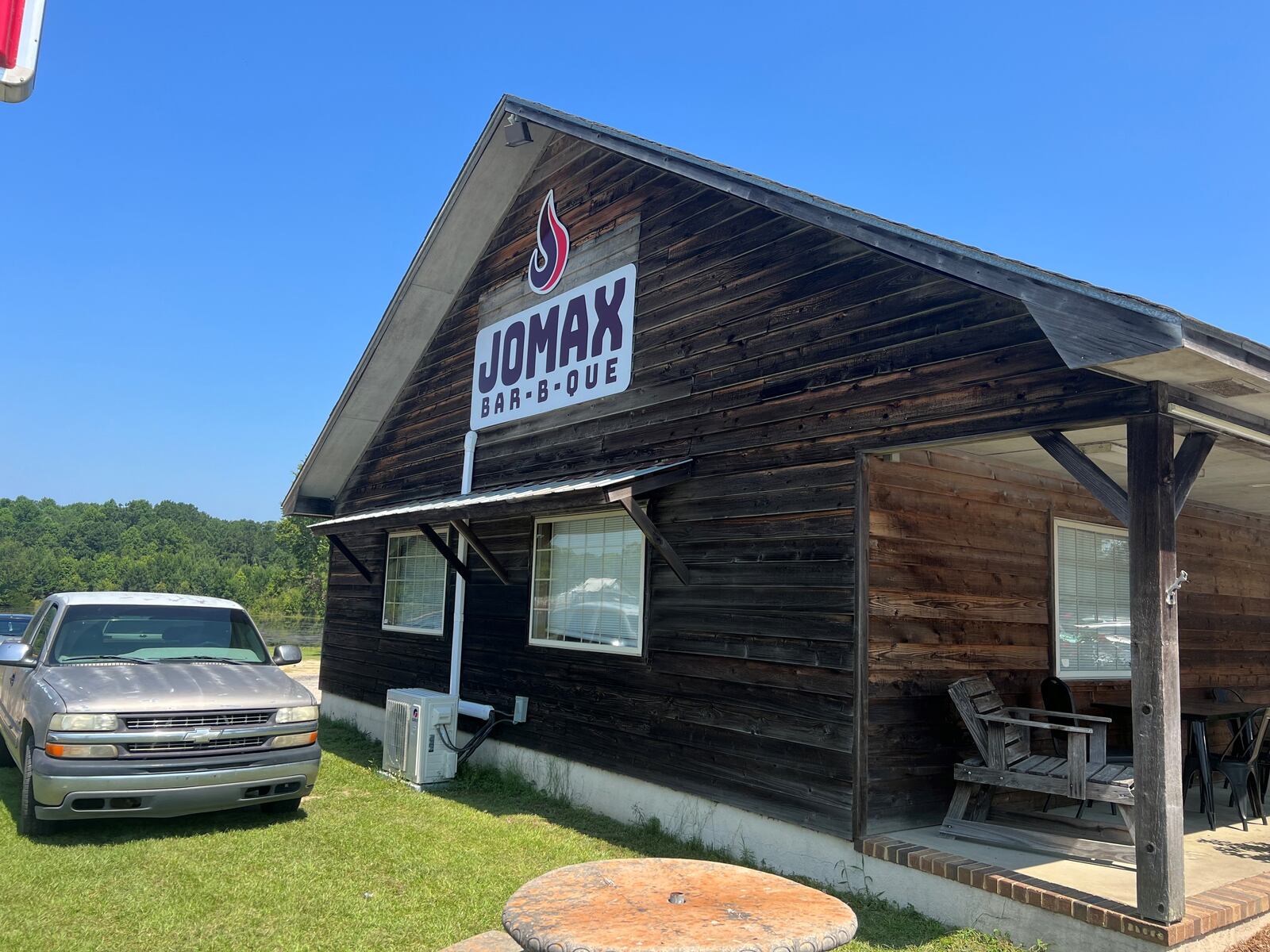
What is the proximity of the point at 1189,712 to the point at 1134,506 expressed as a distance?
9.53 ft

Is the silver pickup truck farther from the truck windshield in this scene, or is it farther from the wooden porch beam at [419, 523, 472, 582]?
the wooden porch beam at [419, 523, 472, 582]

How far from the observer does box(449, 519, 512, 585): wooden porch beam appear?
965cm

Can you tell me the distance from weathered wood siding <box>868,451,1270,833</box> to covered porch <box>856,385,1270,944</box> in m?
0.02

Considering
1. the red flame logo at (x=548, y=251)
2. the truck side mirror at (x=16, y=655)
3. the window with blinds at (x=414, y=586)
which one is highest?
the red flame logo at (x=548, y=251)

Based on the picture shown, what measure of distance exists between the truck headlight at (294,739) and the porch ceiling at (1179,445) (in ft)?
17.3

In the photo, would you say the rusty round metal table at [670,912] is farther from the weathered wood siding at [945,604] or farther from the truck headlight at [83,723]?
the truck headlight at [83,723]

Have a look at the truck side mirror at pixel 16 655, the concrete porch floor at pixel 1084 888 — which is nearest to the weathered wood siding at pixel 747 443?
the concrete porch floor at pixel 1084 888

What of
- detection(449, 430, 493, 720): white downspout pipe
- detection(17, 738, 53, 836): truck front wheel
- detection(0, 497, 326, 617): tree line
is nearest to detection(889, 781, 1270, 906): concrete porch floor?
detection(449, 430, 493, 720): white downspout pipe

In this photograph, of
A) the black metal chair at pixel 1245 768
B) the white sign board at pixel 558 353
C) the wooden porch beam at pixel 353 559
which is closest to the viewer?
the black metal chair at pixel 1245 768

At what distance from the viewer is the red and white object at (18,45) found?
3.48 m

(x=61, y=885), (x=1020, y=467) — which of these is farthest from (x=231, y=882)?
(x=1020, y=467)

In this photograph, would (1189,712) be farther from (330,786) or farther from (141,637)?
(141,637)

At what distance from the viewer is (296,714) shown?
7109mm

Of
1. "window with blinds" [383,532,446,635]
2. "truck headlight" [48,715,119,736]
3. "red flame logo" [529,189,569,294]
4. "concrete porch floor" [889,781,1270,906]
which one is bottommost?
"concrete porch floor" [889,781,1270,906]
